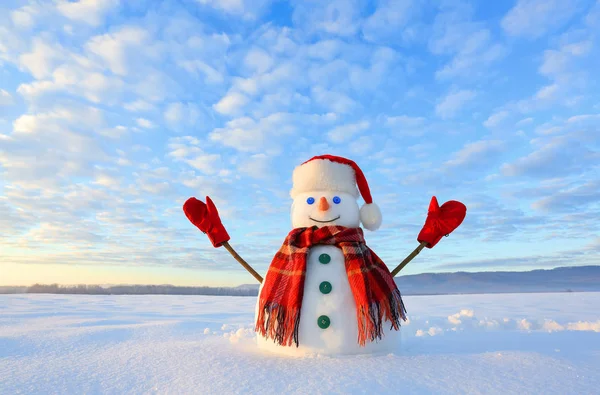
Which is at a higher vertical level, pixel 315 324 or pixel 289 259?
pixel 289 259

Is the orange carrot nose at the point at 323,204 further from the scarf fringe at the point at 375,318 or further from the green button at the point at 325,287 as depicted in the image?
the scarf fringe at the point at 375,318

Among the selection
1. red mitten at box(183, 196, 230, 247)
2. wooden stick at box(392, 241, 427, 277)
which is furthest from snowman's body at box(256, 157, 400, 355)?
red mitten at box(183, 196, 230, 247)

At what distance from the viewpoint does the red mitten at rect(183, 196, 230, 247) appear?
3.20 m

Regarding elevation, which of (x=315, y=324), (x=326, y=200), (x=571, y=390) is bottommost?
(x=571, y=390)

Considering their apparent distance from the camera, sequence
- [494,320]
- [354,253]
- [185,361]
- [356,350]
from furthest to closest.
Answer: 1. [494,320]
2. [354,253]
3. [356,350]
4. [185,361]

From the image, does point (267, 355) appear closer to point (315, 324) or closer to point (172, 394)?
point (315, 324)

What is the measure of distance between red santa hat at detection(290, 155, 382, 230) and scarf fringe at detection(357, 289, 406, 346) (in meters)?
0.69

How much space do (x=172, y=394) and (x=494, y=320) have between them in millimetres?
3534

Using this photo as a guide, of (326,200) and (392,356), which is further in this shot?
(326,200)

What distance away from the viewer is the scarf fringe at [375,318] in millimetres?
2504

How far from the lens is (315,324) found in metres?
2.54

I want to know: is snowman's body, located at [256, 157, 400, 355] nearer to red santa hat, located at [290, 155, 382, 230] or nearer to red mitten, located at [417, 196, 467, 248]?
red santa hat, located at [290, 155, 382, 230]

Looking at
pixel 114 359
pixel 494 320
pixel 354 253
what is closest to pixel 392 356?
pixel 354 253

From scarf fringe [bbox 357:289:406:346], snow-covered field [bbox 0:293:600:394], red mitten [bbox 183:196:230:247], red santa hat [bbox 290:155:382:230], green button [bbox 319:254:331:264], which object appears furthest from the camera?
red mitten [bbox 183:196:230:247]
